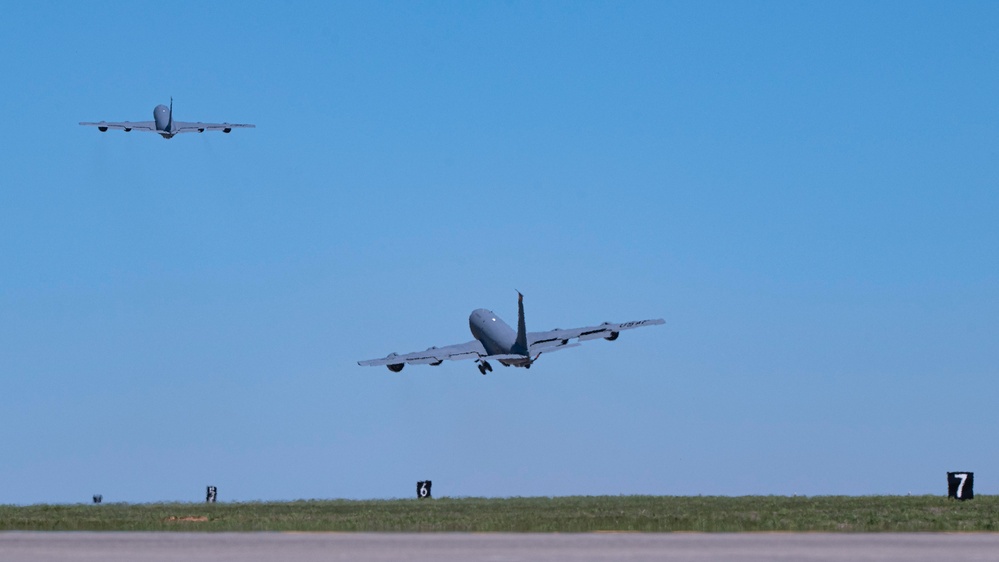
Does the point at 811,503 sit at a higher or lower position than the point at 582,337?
lower

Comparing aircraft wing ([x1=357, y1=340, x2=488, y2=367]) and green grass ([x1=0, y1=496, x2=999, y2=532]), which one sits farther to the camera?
aircraft wing ([x1=357, y1=340, x2=488, y2=367])

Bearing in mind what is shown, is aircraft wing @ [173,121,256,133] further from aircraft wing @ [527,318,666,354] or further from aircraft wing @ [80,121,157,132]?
aircraft wing @ [527,318,666,354]

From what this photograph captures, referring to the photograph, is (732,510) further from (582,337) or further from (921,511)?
(582,337)

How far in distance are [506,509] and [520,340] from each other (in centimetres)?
3507

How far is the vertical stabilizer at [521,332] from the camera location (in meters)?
125

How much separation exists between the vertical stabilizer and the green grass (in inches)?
848
